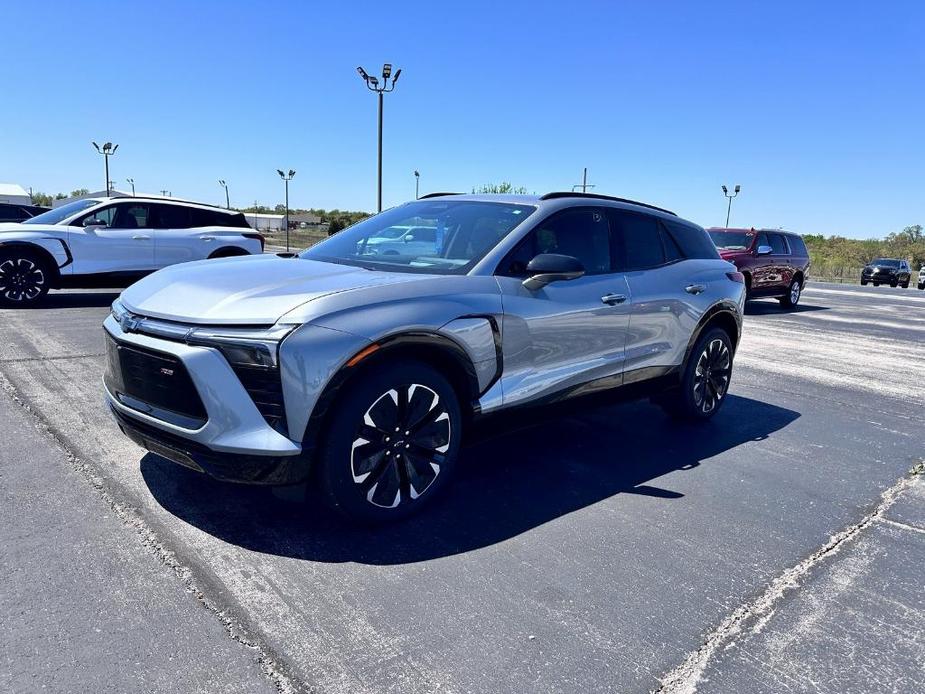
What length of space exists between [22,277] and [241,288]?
337 inches

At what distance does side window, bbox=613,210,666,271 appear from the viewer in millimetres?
4621

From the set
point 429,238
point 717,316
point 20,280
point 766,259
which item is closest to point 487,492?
point 429,238

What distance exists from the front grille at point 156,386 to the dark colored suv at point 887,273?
4018 cm

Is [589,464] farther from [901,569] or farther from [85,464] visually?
[85,464]

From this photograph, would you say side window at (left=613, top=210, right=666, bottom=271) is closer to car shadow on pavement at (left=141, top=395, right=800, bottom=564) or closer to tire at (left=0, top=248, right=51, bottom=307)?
car shadow on pavement at (left=141, top=395, right=800, bottom=564)

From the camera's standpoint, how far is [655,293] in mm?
4680

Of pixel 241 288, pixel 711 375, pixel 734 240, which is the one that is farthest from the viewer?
pixel 734 240

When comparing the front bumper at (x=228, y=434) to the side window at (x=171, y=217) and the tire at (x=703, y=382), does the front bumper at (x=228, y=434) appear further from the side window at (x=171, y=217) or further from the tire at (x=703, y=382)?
the side window at (x=171, y=217)

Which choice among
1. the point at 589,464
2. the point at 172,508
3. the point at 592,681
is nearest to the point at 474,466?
the point at 589,464

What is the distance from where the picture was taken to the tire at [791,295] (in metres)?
16.3

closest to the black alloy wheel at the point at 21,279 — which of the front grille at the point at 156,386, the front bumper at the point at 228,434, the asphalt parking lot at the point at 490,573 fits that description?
the asphalt parking lot at the point at 490,573

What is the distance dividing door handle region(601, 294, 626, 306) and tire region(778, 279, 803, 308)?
44.9ft

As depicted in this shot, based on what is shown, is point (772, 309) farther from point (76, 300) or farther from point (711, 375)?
point (76, 300)

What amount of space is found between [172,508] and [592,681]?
2210 mm
